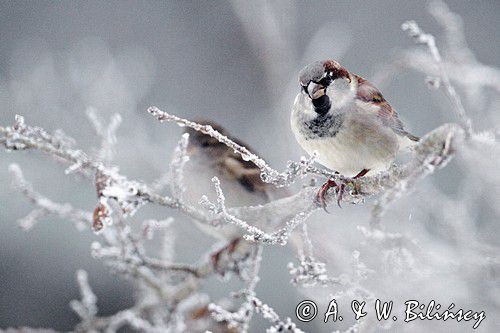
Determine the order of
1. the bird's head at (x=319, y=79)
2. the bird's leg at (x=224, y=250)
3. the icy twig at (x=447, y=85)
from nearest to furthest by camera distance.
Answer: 1. the icy twig at (x=447, y=85)
2. the bird's head at (x=319, y=79)
3. the bird's leg at (x=224, y=250)

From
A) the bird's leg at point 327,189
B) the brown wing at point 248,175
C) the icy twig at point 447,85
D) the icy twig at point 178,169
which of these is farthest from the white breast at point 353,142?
the brown wing at point 248,175

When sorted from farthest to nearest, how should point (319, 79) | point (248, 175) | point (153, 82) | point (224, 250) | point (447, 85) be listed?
point (153, 82)
point (248, 175)
point (224, 250)
point (319, 79)
point (447, 85)

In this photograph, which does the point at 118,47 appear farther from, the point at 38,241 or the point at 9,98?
the point at 38,241

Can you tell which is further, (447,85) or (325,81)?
(325,81)

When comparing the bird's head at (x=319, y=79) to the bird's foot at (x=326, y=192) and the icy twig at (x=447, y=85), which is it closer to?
the bird's foot at (x=326, y=192)

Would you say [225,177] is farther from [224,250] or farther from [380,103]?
[380,103]

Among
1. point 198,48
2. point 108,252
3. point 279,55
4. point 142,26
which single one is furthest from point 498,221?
point 142,26

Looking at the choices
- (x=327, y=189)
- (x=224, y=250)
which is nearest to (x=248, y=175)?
(x=224, y=250)
